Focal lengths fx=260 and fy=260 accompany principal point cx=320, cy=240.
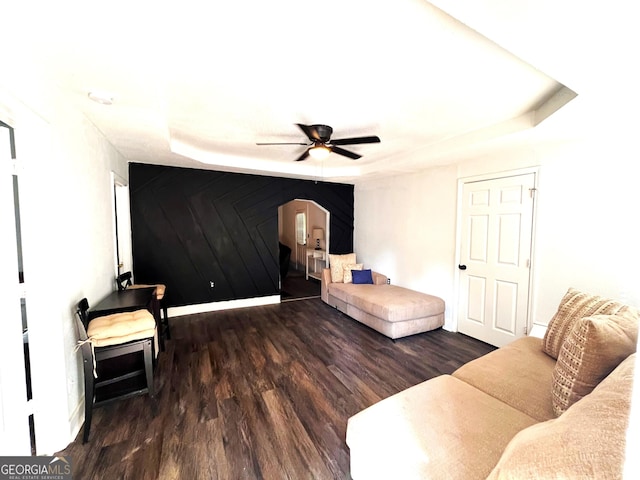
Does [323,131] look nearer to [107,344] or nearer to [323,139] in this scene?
[323,139]

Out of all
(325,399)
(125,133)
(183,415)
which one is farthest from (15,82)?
(325,399)

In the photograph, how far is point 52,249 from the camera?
1.69 meters

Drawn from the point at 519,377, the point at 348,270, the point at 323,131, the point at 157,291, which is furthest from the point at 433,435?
the point at 348,270

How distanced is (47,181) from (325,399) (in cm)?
257

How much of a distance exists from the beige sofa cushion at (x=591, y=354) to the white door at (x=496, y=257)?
1941mm

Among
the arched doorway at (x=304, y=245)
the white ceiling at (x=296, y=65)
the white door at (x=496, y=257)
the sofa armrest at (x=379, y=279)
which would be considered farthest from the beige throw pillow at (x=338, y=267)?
the white ceiling at (x=296, y=65)

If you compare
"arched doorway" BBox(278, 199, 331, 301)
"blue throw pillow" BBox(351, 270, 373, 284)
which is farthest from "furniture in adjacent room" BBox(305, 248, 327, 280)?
"blue throw pillow" BBox(351, 270, 373, 284)

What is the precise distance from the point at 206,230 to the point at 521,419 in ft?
14.7

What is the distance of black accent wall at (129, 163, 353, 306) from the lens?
4.08 metres

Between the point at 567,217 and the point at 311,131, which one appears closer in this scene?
the point at 311,131

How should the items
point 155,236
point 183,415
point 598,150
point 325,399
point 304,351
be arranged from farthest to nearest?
point 155,236 → point 304,351 → point 598,150 → point 325,399 → point 183,415

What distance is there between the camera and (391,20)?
1.35m

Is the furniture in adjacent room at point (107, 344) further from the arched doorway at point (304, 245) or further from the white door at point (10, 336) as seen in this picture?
the arched doorway at point (304, 245)

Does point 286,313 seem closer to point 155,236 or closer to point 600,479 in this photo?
point 155,236
